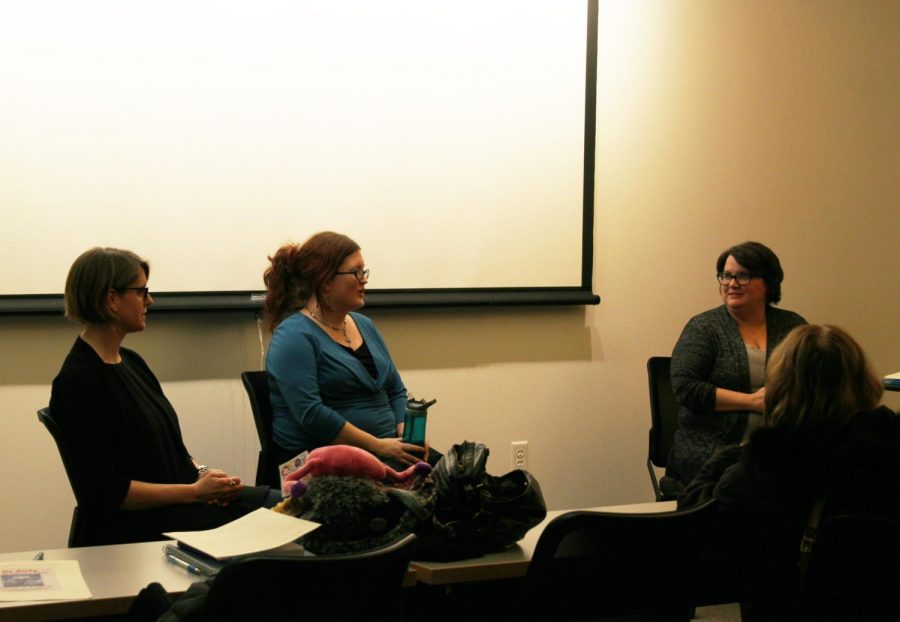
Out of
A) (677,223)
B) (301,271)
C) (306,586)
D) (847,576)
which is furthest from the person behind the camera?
(677,223)

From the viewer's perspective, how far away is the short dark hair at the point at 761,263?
365 cm

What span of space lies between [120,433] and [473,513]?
1092 millimetres

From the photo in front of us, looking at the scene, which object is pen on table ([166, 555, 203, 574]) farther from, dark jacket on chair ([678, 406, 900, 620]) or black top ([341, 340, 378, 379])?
black top ([341, 340, 378, 379])

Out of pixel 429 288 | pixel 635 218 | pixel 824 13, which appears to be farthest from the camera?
pixel 824 13

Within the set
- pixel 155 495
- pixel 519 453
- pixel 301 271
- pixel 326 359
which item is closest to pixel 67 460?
pixel 155 495

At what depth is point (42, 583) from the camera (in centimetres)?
192

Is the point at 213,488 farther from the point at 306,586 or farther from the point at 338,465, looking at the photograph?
the point at 306,586

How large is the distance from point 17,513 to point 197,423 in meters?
0.70

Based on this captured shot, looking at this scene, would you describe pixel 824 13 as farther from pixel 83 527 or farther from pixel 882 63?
pixel 83 527

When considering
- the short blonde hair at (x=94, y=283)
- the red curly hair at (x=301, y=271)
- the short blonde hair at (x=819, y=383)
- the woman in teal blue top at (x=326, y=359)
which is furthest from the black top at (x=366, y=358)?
the short blonde hair at (x=819, y=383)

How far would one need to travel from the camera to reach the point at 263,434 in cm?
338

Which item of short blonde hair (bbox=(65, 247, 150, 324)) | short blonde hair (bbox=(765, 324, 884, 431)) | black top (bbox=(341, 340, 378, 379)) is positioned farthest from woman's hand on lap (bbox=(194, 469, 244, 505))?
short blonde hair (bbox=(765, 324, 884, 431))

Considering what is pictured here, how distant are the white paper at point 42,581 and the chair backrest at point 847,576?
148cm

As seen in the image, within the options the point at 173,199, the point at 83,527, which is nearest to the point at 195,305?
the point at 173,199
